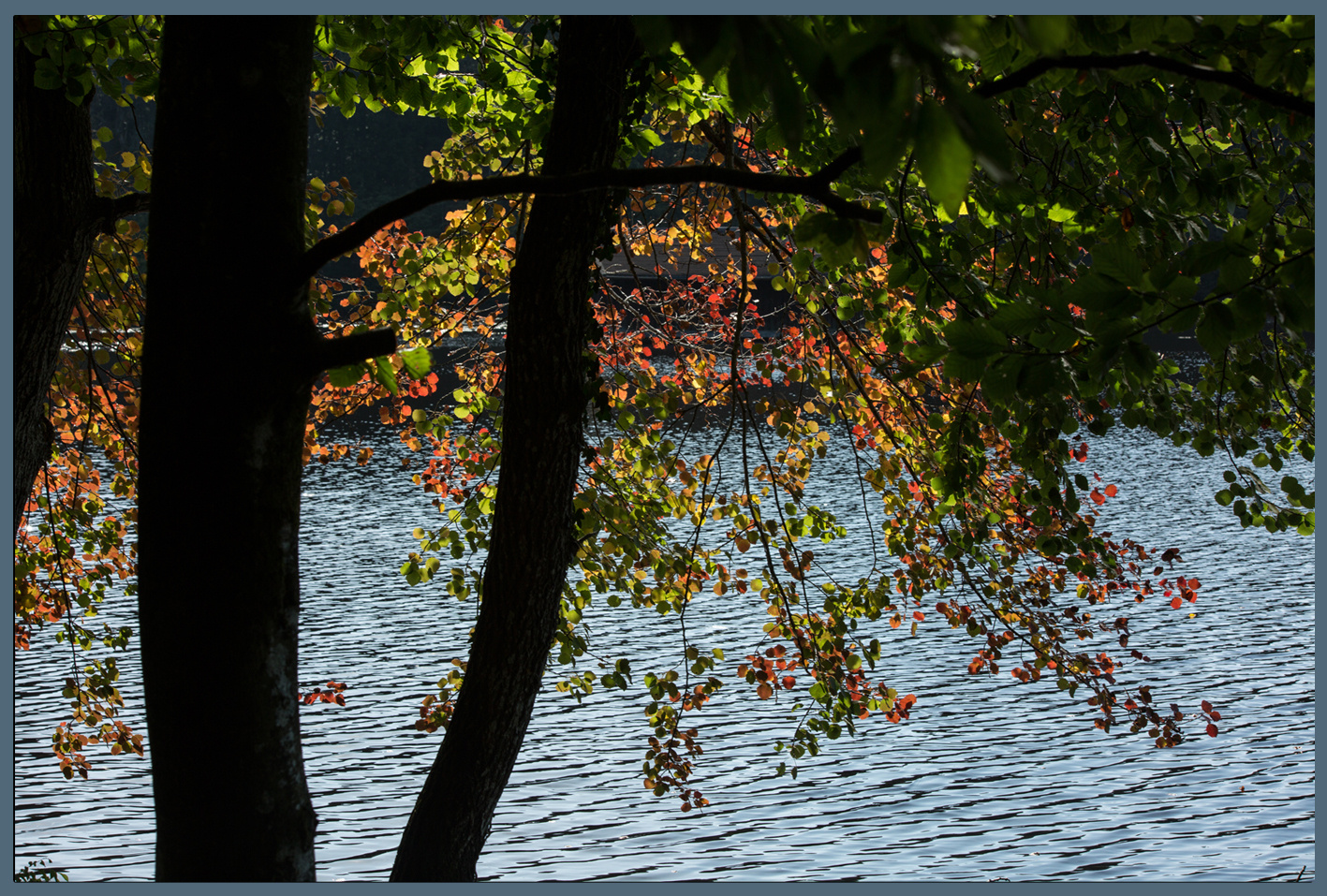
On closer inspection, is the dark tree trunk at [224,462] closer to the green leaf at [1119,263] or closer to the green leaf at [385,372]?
the green leaf at [385,372]

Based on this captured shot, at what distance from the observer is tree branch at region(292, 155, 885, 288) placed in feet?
9.90

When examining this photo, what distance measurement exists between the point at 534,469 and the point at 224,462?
3.16 metres

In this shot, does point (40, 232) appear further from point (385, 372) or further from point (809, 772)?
point (809, 772)

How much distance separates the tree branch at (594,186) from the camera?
3018 mm

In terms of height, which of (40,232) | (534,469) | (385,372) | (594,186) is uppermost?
(40,232)

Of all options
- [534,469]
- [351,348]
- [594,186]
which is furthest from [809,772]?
[594,186]

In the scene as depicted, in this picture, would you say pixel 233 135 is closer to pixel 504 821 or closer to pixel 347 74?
pixel 347 74

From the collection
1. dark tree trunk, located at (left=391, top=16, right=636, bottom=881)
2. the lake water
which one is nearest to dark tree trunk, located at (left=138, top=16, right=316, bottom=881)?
dark tree trunk, located at (left=391, top=16, right=636, bottom=881)

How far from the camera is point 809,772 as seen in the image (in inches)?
580

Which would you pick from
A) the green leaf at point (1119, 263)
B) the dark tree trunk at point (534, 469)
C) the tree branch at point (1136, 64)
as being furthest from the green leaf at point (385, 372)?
the dark tree trunk at point (534, 469)

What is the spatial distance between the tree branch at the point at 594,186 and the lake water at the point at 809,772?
9.55m

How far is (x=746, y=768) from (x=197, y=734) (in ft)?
39.6

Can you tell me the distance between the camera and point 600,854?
39.8 feet

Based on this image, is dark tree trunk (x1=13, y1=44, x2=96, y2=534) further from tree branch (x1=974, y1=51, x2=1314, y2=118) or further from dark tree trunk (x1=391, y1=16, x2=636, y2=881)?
tree branch (x1=974, y1=51, x2=1314, y2=118)
